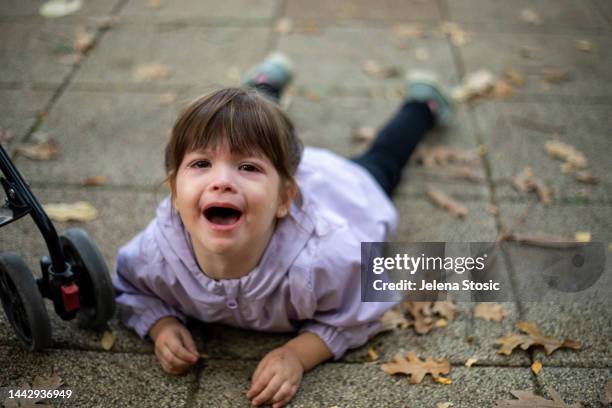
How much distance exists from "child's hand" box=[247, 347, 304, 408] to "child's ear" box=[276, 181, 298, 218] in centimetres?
56

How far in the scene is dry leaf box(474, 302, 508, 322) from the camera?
2715mm

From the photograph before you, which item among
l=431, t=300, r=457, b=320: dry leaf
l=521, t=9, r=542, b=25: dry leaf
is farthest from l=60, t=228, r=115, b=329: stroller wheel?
l=521, t=9, r=542, b=25: dry leaf

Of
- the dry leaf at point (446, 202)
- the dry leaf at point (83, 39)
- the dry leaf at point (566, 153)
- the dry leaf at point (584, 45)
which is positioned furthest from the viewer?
the dry leaf at point (584, 45)

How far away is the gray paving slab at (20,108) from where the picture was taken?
3873 millimetres

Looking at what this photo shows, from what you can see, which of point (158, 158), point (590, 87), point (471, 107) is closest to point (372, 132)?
point (471, 107)

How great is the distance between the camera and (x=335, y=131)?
405 cm

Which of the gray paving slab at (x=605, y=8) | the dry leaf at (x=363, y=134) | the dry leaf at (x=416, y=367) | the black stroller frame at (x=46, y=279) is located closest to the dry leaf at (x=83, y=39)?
the dry leaf at (x=363, y=134)

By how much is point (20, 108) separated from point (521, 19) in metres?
4.33

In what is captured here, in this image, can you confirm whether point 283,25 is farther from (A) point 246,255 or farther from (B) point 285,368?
(B) point 285,368

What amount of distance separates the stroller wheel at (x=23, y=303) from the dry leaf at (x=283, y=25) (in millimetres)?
3551

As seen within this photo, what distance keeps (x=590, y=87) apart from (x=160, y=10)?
3728mm

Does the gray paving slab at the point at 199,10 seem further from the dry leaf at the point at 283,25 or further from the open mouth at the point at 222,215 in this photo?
the open mouth at the point at 222,215

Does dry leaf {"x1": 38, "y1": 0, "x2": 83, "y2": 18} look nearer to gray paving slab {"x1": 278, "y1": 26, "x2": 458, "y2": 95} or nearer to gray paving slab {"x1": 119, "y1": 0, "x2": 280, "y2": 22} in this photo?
gray paving slab {"x1": 119, "y1": 0, "x2": 280, "y2": 22}

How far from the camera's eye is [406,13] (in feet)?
18.6
